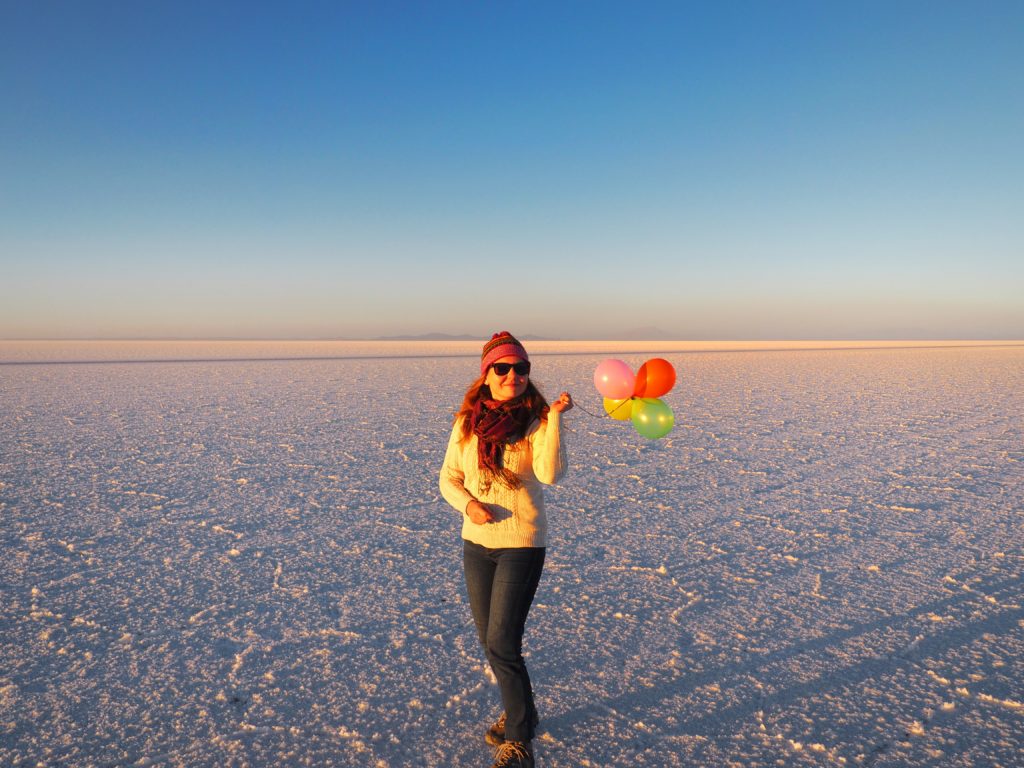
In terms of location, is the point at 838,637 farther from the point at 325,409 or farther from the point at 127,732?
the point at 325,409

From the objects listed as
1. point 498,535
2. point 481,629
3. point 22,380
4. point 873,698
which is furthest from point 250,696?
point 22,380

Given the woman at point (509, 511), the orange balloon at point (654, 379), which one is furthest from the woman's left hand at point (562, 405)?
the orange balloon at point (654, 379)

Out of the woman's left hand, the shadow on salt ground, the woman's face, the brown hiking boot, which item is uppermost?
the woman's face

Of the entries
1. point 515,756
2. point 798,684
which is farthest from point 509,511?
point 798,684

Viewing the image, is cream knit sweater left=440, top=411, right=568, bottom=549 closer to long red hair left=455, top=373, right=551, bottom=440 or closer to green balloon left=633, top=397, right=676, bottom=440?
long red hair left=455, top=373, right=551, bottom=440

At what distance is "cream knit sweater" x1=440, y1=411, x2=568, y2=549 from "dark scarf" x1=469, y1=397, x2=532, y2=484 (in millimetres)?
25

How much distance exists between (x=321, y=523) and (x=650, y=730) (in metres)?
3.07

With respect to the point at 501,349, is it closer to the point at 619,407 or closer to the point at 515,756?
the point at 619,407

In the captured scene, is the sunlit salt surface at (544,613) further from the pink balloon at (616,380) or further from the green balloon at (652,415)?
the pink balloon at (616,380)

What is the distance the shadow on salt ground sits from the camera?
2.35 m

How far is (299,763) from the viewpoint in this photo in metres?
2.16

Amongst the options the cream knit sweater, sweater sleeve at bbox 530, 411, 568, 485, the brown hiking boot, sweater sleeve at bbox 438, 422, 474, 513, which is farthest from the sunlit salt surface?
sweater sleeve at bbox 530, 411, 568, 485

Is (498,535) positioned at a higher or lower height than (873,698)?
higher

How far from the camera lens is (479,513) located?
6.61 feet
